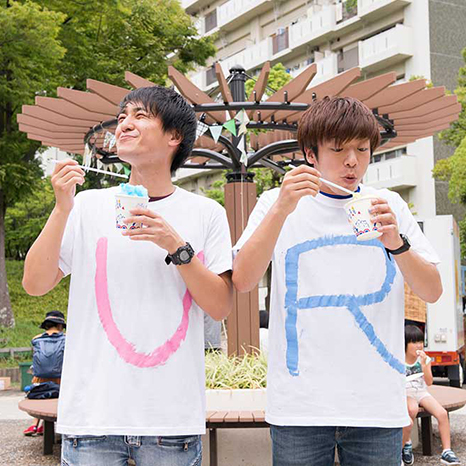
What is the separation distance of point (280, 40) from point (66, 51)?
18.6m

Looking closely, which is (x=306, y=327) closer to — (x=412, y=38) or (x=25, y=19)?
(x=25, y=19)

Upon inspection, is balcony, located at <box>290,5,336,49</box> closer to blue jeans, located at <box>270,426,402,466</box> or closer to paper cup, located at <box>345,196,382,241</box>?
paper cup, located at <box>345,196,382,241</box>

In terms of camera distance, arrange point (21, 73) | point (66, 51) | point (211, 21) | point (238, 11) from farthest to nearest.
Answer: point (211, 21), point (238, 11), point (66, 51), point (21, 73)

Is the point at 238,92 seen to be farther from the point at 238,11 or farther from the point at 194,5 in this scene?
the point at 194,5

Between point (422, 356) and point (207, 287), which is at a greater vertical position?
point (207, 287)

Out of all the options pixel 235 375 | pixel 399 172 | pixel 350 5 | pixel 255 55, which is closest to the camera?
pixel 235 375

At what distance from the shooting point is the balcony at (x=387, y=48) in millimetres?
26672

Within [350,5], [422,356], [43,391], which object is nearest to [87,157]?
[43,391]

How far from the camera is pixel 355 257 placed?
2.28m

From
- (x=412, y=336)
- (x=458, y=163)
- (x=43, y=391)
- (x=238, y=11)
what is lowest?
(x=43, y=391)

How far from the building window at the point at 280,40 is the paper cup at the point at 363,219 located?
103 ft

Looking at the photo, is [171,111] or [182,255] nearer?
[182,255]

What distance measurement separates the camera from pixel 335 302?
224 centimetres

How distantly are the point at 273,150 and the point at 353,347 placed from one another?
6418mm
